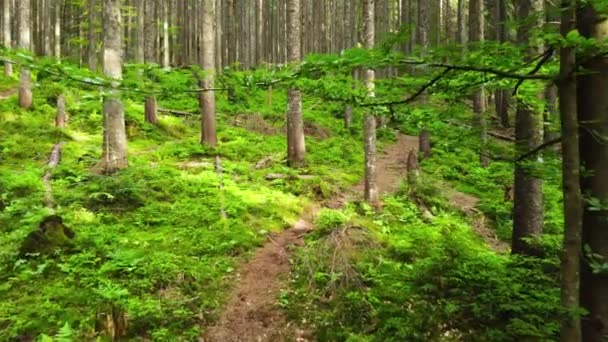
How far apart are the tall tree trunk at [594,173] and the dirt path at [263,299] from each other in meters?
3.36

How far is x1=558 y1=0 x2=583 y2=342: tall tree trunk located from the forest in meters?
0.01

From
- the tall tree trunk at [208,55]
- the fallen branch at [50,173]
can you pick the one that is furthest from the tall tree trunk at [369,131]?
the fallen branch at [50,173]

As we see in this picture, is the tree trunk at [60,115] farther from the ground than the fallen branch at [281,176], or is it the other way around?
the tree trunk at [60,115]

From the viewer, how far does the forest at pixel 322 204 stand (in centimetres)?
317

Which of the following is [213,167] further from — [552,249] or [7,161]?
[552,249]

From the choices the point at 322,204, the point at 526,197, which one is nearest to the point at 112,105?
the point at 322,204

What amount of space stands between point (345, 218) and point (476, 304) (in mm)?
3709

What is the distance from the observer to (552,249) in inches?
232

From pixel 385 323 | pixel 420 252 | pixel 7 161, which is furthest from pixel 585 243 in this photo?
pixel 7 161

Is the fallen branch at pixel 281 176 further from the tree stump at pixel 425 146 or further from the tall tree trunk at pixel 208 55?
the tree stump at pixel 425 146

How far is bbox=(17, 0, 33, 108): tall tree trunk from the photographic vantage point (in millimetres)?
14297

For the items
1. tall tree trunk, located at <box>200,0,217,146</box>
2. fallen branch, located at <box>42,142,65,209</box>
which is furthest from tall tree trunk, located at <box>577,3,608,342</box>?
tall tree trunk, located at <box>200,0,217,146</box>

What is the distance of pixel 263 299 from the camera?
21.1 ft

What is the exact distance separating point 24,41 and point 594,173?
16.5 metres
